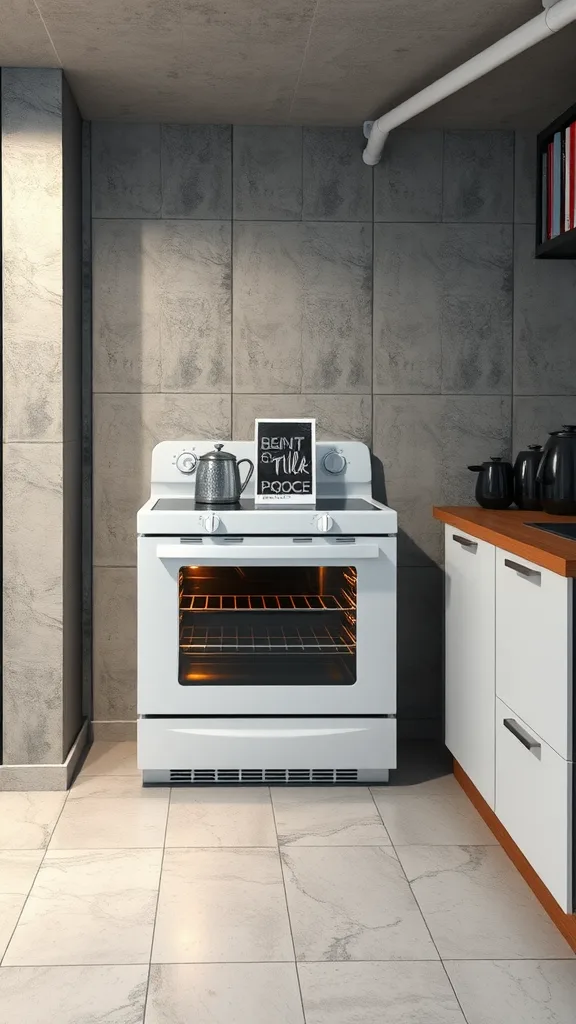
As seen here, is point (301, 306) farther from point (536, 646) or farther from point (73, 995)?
point (73, 995)

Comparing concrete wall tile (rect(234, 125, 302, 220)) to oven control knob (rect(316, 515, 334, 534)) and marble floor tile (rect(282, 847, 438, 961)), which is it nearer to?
oven control knob (rect(316, 515, 334, 534))

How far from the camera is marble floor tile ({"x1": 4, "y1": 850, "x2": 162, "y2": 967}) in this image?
2.02 metres

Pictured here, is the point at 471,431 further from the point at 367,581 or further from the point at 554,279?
the point at 367,581

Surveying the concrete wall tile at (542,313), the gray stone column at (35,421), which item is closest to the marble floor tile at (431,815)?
the gray stone column at (35,421)

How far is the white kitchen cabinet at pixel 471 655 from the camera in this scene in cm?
259

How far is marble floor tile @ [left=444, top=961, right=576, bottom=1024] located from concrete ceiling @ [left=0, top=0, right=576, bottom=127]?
2.25m

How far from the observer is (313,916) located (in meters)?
2.19

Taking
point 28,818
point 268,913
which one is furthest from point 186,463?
point 268,913

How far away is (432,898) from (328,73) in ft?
7.64

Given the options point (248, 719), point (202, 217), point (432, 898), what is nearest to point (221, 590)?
point (248, 719)

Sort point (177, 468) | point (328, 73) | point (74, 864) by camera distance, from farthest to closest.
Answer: point (177, 468) < point (328, 73) < point (74, 864)

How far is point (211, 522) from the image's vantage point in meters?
2.87

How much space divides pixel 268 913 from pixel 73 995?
1.64ft

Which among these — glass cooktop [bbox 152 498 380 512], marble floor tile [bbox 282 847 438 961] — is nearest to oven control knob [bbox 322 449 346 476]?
glass cooktop [bbox 152 498 380 512]
